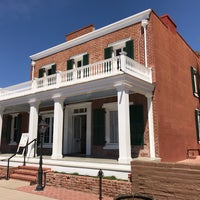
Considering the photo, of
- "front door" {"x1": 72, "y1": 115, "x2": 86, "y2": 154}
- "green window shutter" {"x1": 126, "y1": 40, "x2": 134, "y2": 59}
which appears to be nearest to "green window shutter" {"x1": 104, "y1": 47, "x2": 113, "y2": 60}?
"green window shutter" {"x1": 126, "y1": 40, "x2": 134, "y2": 59}

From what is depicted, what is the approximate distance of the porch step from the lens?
31.5 ft

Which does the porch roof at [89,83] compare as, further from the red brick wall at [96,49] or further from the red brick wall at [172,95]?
the red brick wall at [96,49]

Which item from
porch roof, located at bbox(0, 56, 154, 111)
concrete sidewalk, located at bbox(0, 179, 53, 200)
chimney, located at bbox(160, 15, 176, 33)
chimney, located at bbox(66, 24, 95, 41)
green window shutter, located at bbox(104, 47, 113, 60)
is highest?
chimney, located at bbox(66, 24, 95, 41)

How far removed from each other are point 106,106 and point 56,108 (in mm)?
2793

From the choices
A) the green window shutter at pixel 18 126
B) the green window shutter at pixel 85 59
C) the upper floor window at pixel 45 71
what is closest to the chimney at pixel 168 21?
the green window shutter at pixel 85 59

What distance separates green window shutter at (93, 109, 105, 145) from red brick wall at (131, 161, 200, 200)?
5.27 m

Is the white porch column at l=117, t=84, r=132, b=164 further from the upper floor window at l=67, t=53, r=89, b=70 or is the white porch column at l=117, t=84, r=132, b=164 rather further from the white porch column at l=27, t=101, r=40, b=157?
the upper floor window at l=67, t=53, r=89, b=70

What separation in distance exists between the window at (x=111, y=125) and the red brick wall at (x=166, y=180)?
4.88m

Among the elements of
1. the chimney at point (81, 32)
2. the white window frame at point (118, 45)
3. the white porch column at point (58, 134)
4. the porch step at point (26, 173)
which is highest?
the chimney at point (81, 32)

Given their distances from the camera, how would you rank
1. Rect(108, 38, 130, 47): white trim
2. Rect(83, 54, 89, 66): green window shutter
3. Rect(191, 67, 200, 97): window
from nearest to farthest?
Rect(108, 38, 130, 47): white trim
Rect(83, 54, 89, 66): green window shutter
Rect(191, 67, 200, 97): window

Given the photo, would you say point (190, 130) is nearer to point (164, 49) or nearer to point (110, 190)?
point (164, 49)

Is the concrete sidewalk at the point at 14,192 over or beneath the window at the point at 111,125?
beneath

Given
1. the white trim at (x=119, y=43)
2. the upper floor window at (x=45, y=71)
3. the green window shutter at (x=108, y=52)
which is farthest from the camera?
the upper floor window at (x=45, y=71)

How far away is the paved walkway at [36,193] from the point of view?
7176 mm
